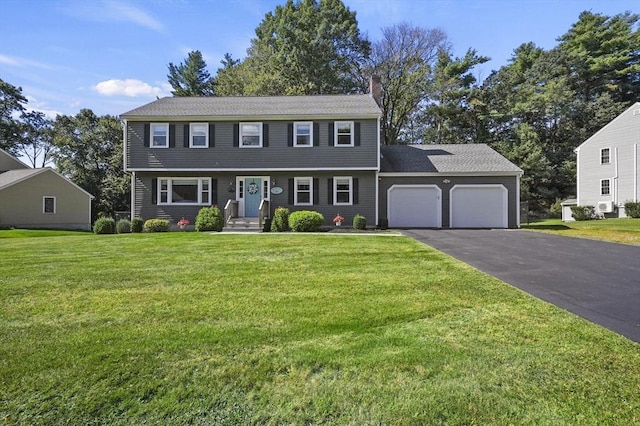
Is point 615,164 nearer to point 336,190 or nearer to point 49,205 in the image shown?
point 336,190

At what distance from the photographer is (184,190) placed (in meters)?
19.2

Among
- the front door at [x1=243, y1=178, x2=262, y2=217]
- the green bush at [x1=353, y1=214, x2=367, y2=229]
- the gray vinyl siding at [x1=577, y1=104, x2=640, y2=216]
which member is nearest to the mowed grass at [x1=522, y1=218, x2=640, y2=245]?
the gray vinyl siding at [x1=577, y1=104, x2=640, y2=216]

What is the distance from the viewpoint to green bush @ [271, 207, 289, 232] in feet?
54.7

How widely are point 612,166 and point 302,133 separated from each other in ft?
74.4

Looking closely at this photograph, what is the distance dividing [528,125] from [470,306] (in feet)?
113

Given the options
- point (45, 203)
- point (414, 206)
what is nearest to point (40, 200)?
point (45, 203)

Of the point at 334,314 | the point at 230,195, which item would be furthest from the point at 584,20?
the point at 334,314

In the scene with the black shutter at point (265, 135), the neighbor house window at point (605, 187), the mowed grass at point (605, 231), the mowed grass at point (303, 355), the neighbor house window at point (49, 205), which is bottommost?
the mowed grass at point (303, 355)

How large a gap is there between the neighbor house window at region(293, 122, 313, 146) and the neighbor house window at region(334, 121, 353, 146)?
1299 millimetres

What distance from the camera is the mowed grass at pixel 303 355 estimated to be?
247 cm

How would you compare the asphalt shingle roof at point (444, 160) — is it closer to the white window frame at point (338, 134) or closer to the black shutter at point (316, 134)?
the white window frame at point (338, 134)

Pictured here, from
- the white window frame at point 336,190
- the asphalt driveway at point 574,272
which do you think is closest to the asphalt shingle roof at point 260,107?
the white window frame at point 336,190

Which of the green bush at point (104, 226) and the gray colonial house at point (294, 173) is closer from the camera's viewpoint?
the green bush at point (104, 226)

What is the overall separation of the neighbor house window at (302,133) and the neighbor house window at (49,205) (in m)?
19.0
